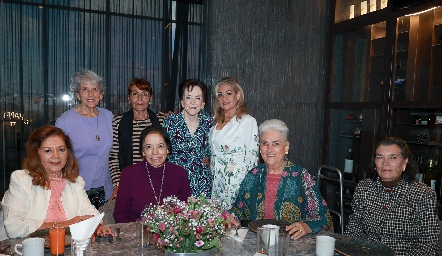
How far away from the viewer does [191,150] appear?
3094 mm

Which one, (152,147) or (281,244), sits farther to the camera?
(152,147)

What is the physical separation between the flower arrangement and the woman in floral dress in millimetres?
1513

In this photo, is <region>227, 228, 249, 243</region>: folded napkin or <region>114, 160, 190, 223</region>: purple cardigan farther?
<region>114, 160, 190, 223</region>: purple cardigan

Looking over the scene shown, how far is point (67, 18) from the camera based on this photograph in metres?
3.88

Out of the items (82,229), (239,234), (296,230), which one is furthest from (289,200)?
(82,229)

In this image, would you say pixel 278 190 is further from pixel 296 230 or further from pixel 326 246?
pixel 326 246

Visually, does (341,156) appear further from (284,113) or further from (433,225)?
(433,225)

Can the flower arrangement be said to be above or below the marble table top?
above

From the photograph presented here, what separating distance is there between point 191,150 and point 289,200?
99 cm

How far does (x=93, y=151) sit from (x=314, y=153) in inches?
109

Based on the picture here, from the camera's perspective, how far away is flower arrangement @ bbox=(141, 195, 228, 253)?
1.47 metres

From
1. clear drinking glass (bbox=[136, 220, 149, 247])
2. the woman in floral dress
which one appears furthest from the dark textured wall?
Answer: clear drinking glass (bbox=[136, 220, 149, 247])

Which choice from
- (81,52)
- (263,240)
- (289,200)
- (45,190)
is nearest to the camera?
(263,240)

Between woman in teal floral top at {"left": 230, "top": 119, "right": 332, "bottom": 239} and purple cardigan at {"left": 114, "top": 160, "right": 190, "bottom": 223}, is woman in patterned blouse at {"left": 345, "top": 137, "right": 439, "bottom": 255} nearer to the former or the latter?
woman in teal floral top at {"left": 230, "top": 119, "right": 332, "bottom": 239}
